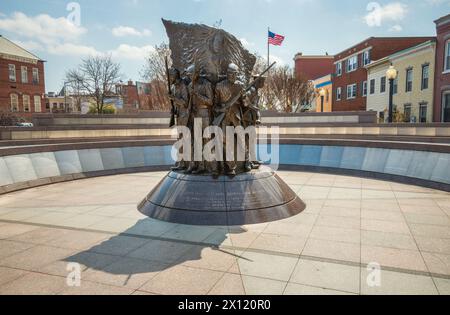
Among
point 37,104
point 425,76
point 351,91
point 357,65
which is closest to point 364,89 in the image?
point 351,91

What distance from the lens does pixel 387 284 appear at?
4.32 m

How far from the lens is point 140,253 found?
5.45m

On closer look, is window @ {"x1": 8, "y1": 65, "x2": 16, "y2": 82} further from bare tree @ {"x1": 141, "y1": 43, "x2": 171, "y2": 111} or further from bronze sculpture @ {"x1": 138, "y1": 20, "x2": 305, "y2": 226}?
bronze sculpture @ {"x1": 138, "y1": 20, "x2": 305, "y2": 226}

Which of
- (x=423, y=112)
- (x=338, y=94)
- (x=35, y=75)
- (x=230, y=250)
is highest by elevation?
(x=35, y=75)

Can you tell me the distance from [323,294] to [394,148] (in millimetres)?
10326

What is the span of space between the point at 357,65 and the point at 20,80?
54.1 metres

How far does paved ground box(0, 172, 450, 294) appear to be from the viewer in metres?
4.35

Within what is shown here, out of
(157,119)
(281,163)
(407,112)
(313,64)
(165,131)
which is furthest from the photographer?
(313,64)

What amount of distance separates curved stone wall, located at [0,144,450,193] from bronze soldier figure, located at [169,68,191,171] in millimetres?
6210

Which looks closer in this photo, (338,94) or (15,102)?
(338,94)

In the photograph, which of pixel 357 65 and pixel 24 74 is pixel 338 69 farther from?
pixel 24 74
